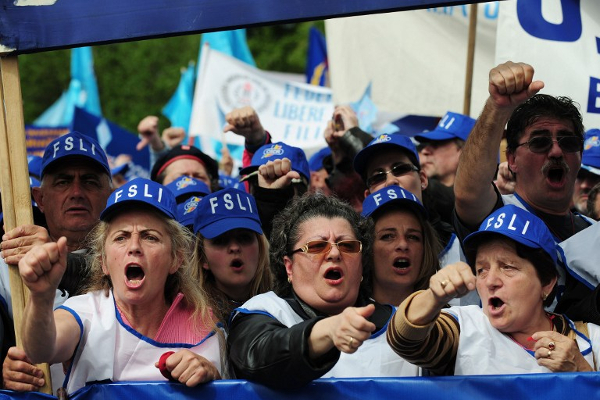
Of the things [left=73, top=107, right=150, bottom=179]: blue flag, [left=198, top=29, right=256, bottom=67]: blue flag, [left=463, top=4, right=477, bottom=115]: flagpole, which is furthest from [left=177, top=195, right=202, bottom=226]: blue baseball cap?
[left=198, top=29, right=256, bottom=67]: blue flag

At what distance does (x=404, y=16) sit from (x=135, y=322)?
505 centimetres

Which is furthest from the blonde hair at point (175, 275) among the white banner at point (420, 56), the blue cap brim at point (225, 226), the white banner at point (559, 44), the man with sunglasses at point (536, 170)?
the white banner at point (420, 56)

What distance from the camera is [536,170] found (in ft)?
13.9

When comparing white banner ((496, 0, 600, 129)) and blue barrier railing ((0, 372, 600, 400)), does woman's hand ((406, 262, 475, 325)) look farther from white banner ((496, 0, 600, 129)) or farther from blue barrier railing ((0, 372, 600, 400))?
white banner ((496, 0, 600, 129))

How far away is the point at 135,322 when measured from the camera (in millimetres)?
3561

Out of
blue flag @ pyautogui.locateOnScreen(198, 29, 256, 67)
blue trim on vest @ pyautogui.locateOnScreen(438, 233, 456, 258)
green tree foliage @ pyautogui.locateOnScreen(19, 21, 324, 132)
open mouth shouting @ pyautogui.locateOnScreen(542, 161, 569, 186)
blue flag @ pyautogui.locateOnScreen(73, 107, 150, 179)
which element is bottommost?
blue trim on vest @ pyautogui.locateOnScreen(438, 233, 456, 258)

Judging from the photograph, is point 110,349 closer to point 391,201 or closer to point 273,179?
point 391,201

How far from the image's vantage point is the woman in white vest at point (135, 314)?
3.21 m

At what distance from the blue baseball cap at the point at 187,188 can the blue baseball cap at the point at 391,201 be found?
1252 millimetres

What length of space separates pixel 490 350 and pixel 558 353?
0.25 metres

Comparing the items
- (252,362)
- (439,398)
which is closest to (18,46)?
(252,362)

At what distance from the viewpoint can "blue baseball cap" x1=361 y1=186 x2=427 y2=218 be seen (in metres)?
4.30

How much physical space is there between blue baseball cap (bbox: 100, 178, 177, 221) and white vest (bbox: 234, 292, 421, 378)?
0.54 meters

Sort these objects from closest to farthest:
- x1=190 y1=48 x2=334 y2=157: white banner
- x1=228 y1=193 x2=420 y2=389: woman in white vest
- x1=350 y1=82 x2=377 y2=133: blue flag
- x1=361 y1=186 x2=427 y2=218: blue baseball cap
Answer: x1=228 y1=193 x2=420 y2=389: woman in white vest, x1=361 y1=186 x2=427 y2=218: blue baseball cap, x1=350 y1=82 x2=377 y2=133: blue flag, x1=190 y1=48 x2=334 y2=157: white banner
